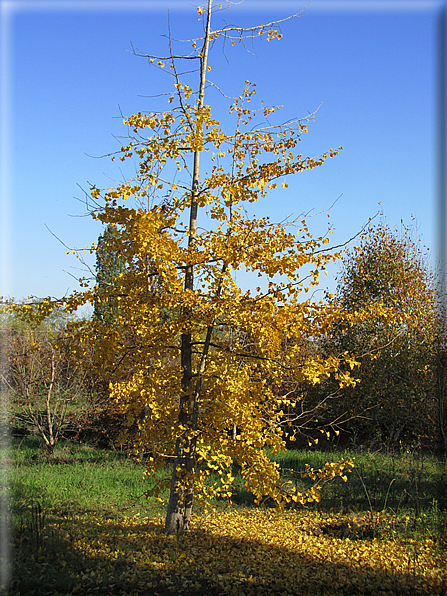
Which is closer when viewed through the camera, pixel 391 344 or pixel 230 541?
pixel 230 541

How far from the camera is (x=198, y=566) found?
4191 mm

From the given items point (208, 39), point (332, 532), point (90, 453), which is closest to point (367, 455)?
point (332, 532)

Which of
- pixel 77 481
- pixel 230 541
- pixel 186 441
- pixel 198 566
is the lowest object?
pixel 77 481

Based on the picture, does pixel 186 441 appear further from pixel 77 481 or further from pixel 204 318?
pixel 77 481

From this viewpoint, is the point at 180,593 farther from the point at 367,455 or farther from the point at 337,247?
the point at 367,455

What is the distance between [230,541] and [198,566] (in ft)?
3.26

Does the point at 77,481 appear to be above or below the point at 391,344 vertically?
below

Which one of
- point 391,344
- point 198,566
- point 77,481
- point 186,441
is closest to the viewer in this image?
point 198,566

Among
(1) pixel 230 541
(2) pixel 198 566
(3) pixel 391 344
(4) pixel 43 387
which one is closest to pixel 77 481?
(4) pixel 43 387

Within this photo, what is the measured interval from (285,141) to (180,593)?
178 inches

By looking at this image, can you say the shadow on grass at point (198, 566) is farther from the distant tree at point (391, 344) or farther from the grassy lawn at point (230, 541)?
the distant tree at point (391, 344)

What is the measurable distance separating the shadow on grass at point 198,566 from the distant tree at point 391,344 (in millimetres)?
6080

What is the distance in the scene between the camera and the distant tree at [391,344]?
10945mm

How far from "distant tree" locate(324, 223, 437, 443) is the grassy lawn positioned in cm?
279
